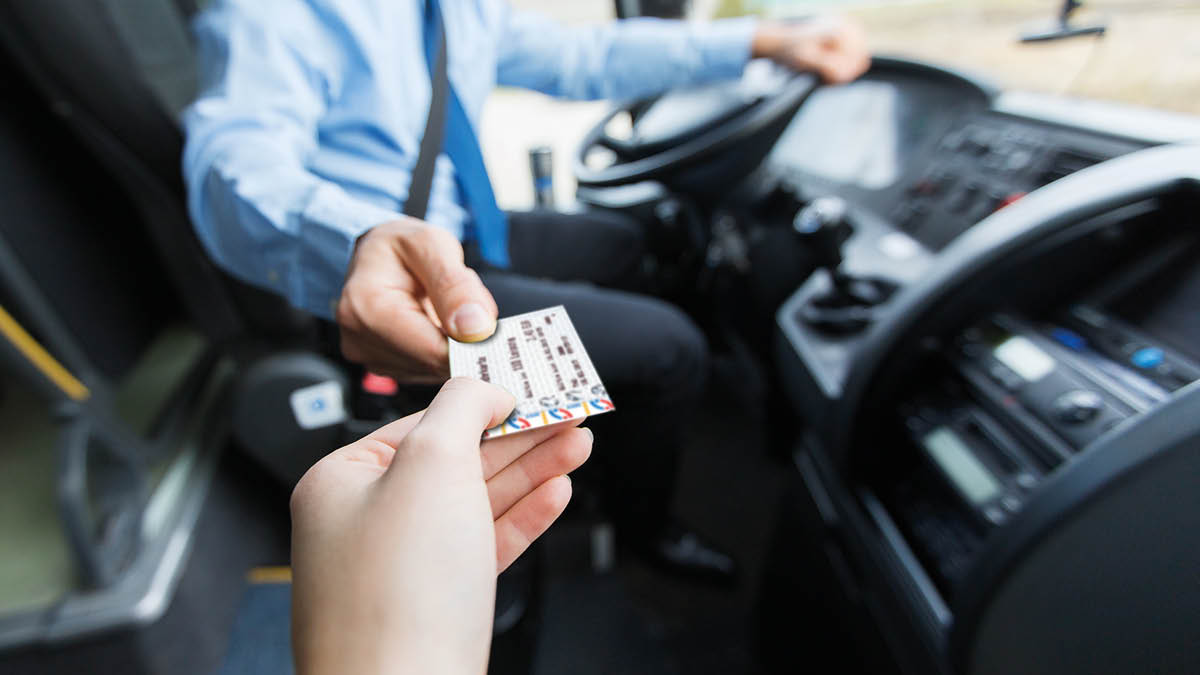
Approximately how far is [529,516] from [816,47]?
0.96 metres

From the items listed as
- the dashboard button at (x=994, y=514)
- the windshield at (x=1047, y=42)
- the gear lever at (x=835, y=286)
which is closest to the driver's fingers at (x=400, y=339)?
the dashboard button at (x=994, y=514)

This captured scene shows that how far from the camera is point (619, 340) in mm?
468

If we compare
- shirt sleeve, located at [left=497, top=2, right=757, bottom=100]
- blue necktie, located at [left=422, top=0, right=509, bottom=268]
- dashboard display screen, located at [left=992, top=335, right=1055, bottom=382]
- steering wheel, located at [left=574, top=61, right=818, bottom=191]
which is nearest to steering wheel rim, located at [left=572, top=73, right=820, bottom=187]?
steering wheel, located at [left=574, top=61, right=818, bottom=191]

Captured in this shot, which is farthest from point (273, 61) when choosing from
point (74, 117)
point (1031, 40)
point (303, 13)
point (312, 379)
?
point (1031, 40)

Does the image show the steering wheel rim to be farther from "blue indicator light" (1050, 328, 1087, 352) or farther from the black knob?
"blue indicator light" (1050, 328, 1087, 352)

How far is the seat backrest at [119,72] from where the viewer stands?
0.86 metres

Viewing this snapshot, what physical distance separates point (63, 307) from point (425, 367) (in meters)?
1.24

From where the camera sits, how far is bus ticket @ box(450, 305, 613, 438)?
9.6 inches

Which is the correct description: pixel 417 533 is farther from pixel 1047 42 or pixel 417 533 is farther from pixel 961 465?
pixel 1047 42

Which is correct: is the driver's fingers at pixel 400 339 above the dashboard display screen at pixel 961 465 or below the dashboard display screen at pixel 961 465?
above

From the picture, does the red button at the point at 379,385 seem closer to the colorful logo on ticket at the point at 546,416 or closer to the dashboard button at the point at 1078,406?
the colorful logo on ticket at the point at 546,416

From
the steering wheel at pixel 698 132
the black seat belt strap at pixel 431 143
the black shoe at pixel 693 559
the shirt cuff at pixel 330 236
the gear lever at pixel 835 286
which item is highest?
the black seat belt strap at pixel 431 143

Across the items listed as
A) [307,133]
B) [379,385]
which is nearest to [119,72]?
[307,133]

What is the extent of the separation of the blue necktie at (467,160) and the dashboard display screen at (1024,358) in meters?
0.56
